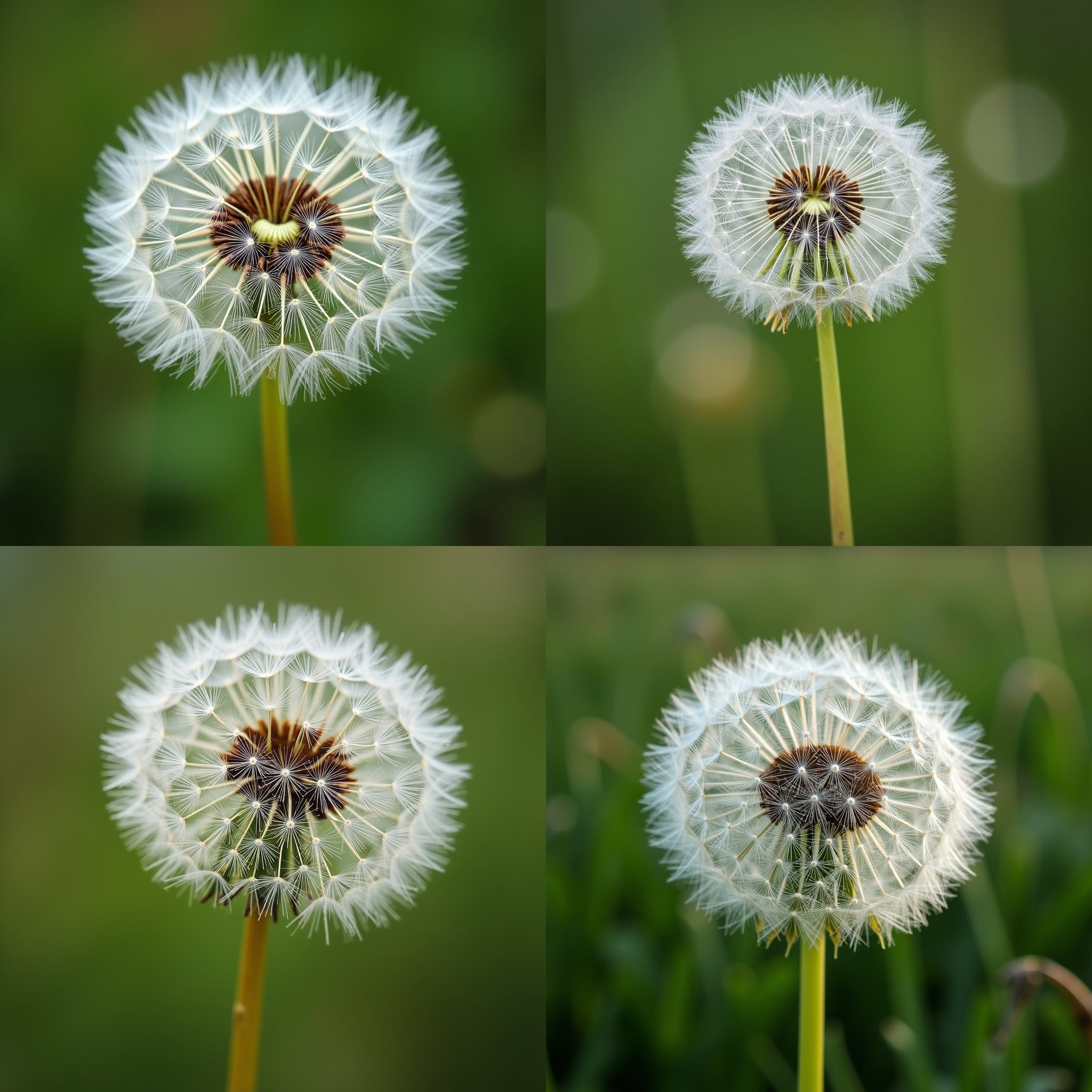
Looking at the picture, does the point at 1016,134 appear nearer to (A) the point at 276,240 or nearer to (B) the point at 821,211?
(B) the point at 821,211

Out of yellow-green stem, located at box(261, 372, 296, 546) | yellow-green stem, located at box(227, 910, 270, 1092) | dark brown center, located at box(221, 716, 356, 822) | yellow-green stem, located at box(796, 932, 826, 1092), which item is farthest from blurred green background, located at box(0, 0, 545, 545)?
yellow-green stem, located at box(796, 932, 826, 1092)

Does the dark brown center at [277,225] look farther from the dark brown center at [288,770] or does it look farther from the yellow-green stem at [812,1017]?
the yellow-green stem at [812,1017]

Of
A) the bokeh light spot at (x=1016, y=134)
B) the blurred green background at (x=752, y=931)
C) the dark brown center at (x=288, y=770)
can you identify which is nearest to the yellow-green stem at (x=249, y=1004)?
the dark brown center at (x=288, y=770)

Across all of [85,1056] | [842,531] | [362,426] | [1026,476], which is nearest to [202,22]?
[362,426]

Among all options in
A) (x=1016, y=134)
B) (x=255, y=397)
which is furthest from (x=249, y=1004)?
(x=1016, y=134)

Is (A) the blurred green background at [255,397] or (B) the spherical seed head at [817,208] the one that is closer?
(B) the spherical seed head at [817,208]

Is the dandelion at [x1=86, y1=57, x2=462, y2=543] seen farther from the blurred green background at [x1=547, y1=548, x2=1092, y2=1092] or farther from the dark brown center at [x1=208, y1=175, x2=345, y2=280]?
the blurred green background at [x1=547, y1=548, x2=1092, y2=1092]

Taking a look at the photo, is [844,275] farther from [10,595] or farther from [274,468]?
[10,595]
